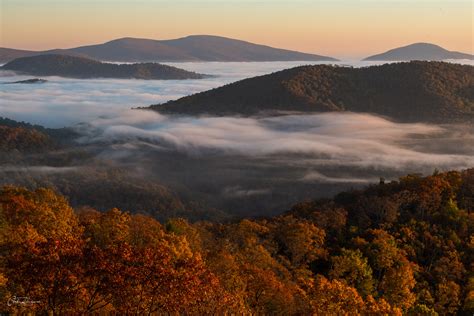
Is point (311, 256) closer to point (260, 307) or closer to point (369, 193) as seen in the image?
point (260, 307)

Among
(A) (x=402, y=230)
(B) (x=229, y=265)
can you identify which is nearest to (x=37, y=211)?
(B) (x=229, y=265)

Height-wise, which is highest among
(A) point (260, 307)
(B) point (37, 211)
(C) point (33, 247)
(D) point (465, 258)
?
(C) point (33, 247)

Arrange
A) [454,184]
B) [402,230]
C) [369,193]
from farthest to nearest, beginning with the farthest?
[369,193]
[454,184]
[402,230]

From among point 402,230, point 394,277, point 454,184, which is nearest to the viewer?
point 394,277

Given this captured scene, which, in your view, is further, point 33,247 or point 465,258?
point 465,258
